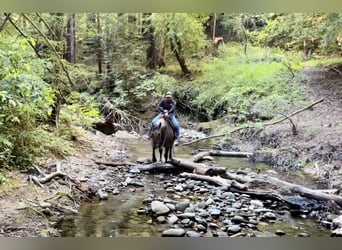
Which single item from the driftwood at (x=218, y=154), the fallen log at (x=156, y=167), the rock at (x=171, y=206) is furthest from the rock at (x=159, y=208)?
the driftwood at (x=218, y=154)

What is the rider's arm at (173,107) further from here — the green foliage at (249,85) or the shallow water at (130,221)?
the shallow water at (130,221)

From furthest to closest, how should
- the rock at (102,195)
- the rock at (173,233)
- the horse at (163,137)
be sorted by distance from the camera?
the horse at (163,137) → the rock at (102,195) → the rock at (173,233)

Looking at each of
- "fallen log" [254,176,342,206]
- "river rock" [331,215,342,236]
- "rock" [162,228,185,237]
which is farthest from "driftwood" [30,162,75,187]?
"river rock" [331,215,342,236]

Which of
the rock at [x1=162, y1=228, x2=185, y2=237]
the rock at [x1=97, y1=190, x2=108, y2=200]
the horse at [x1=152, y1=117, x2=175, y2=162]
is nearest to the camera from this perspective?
the rock at [x1=162, y1=228, x2=185, y2=237]

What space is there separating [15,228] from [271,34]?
2215 millimetres

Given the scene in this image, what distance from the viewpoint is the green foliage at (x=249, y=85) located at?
10.0 feet

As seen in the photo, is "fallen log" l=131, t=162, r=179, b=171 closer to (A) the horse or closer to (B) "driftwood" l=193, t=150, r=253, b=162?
(A) the horse

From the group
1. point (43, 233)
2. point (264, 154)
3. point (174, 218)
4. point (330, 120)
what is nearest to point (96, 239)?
point (43, 233)

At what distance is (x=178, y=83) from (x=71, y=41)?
32.3 inches

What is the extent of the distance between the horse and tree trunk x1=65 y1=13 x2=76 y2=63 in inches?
30.5

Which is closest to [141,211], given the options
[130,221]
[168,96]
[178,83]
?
[130,221]

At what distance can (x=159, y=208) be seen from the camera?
2.92m

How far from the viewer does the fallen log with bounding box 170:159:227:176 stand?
300 centimetres

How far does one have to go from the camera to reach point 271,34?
3.07m
